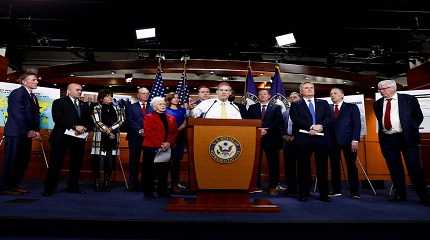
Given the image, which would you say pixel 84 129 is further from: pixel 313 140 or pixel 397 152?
pixel 397 152

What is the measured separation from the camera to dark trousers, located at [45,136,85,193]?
423cm

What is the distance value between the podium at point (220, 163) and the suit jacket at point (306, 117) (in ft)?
3.32

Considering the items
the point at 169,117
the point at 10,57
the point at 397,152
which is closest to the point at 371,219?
the point at 397,152

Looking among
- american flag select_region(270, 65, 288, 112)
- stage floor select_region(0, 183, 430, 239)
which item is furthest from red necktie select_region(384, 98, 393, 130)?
american flag select_region(270, 65, 288, 112)

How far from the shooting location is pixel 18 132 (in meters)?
4.27

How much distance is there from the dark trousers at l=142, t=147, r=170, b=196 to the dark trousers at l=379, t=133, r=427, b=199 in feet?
9.28

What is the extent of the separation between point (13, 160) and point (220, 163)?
112 inches

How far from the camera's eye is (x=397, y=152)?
411 centimetres

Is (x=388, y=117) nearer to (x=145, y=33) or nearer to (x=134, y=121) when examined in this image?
(x=134, y=121)

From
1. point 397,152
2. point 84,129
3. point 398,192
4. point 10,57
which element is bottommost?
point 398,192

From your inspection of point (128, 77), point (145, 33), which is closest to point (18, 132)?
point (145, 33)

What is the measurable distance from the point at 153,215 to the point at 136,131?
2.42 meters

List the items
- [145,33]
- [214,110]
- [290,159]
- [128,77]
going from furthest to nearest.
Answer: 1. [128,77]
2. [145,33]
3. [290,159]
4. [214,110]

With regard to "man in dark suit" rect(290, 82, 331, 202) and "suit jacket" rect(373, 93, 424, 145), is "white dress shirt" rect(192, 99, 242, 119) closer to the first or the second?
"man in dark suit" rect(290, 82, 331, 202)
